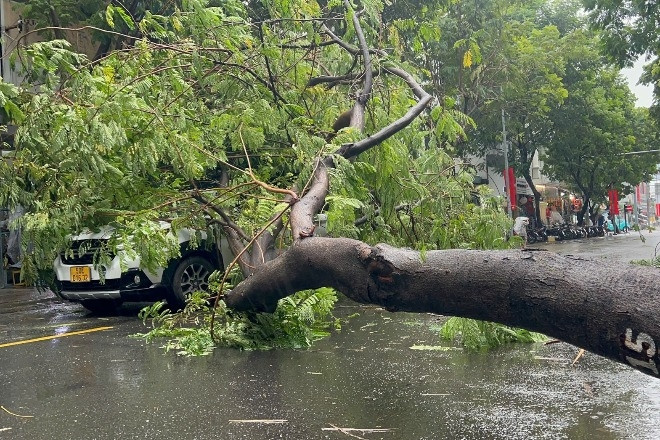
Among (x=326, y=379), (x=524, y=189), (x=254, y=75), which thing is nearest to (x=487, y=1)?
(x=254, y=75)

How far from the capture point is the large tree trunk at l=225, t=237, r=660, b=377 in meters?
2.78

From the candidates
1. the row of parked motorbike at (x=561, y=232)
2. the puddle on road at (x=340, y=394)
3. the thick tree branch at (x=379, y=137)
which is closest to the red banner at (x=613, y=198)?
the row of parked motorbike at (x=561, y=232)

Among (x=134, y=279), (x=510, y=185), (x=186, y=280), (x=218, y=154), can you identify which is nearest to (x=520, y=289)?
(x=218, y=154)

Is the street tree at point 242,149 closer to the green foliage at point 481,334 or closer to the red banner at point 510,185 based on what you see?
the green foliage at point 481,334

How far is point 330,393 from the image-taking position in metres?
4.69

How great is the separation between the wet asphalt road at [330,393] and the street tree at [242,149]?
0.71m

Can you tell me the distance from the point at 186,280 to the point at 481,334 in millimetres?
4821

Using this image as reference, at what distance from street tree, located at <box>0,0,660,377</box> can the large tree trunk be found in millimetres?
278

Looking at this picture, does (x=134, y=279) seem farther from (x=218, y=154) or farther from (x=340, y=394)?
(x=340, y=394)

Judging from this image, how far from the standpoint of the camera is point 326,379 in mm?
5121

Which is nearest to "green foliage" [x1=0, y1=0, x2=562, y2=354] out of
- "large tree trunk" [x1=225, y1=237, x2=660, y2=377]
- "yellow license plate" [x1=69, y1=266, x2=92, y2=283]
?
"yellow license plate" [x1=69, y1=266, x2=92, y2=283]

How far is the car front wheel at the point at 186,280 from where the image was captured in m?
9.65

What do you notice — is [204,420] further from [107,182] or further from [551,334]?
[107,182]

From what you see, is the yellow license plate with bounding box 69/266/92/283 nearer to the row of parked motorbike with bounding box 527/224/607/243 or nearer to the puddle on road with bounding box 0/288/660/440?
the puddle on road with bounding box 0/288/660/440
